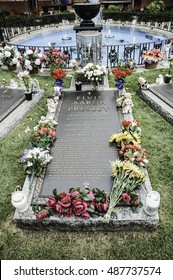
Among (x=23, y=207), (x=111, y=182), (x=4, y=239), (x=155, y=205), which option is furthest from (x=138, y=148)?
(x=4, y=239)

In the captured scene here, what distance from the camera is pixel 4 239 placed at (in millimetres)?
4086

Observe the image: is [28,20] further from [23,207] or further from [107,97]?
[23,207]

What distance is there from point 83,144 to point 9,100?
3484 mm

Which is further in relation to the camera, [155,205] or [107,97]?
[107,97]

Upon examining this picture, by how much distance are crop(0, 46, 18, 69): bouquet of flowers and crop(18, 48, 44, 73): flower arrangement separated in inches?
19.1

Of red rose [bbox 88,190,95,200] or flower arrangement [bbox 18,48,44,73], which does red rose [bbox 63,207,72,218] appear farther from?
flower arrangement [bbox 18,48,44,73]

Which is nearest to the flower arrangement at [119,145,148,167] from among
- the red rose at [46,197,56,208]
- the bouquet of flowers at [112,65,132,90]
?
the red rose at [46,197,56,208]

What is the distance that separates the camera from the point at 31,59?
9.58 m

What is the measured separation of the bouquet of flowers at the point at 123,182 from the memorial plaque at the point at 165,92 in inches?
138

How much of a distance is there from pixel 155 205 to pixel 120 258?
1079 millimetres

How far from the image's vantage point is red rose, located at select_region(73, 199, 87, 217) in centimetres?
379

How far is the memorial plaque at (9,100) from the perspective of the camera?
6.85 metres

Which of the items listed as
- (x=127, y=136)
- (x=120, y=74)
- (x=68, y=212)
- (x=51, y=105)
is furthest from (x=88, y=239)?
(x=120, y=74)

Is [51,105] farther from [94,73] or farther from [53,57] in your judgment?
[53,57]
